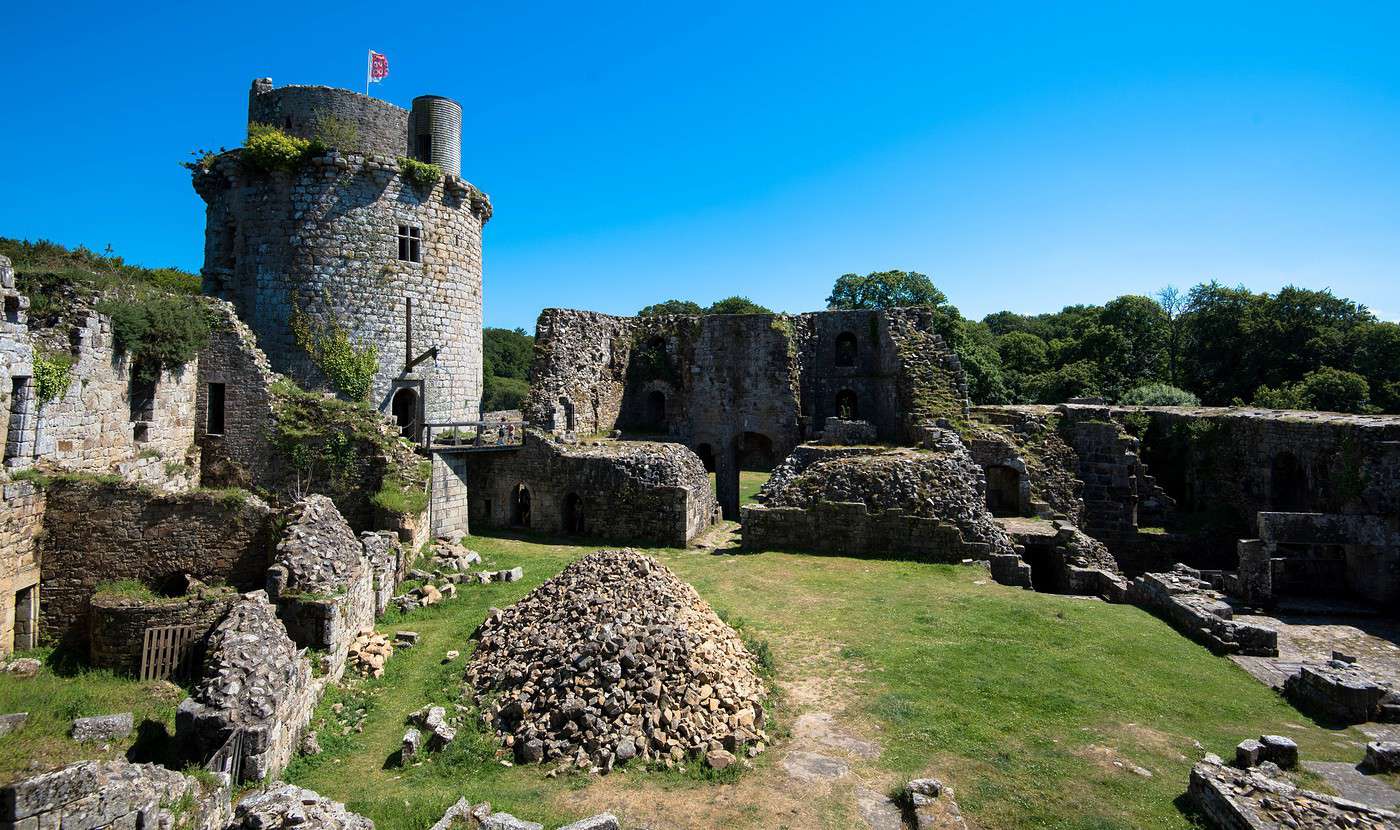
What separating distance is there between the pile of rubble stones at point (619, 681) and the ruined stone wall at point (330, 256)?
11.3m

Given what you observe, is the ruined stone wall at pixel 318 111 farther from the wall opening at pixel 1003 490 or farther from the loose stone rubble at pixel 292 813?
the wall opening at pixel 1003 490

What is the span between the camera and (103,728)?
7.89 metres

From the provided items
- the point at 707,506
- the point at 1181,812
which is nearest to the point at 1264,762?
the point at 1181,812

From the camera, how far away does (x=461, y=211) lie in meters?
20.7

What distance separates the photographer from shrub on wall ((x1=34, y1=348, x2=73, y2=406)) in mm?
11383

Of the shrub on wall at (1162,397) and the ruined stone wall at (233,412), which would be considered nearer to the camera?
the ruined stone wall at (233,412)

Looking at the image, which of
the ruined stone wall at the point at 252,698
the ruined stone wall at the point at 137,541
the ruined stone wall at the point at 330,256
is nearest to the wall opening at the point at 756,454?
the ruined stone wall at the point at 330,256

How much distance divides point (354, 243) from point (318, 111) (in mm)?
4114

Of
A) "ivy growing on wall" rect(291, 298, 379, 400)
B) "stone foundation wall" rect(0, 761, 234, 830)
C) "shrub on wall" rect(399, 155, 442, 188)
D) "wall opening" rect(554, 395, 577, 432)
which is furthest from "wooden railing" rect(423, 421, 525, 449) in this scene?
"stone foundation wall" rect(0, 761, 234, 830)

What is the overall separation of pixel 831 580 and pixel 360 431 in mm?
11243

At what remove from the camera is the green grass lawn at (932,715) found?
696 cm

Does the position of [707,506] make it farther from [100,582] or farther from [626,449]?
[100,582]

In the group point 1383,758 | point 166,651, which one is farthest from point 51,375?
point 1383,758

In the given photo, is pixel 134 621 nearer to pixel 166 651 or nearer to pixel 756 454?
pixel 166 651
